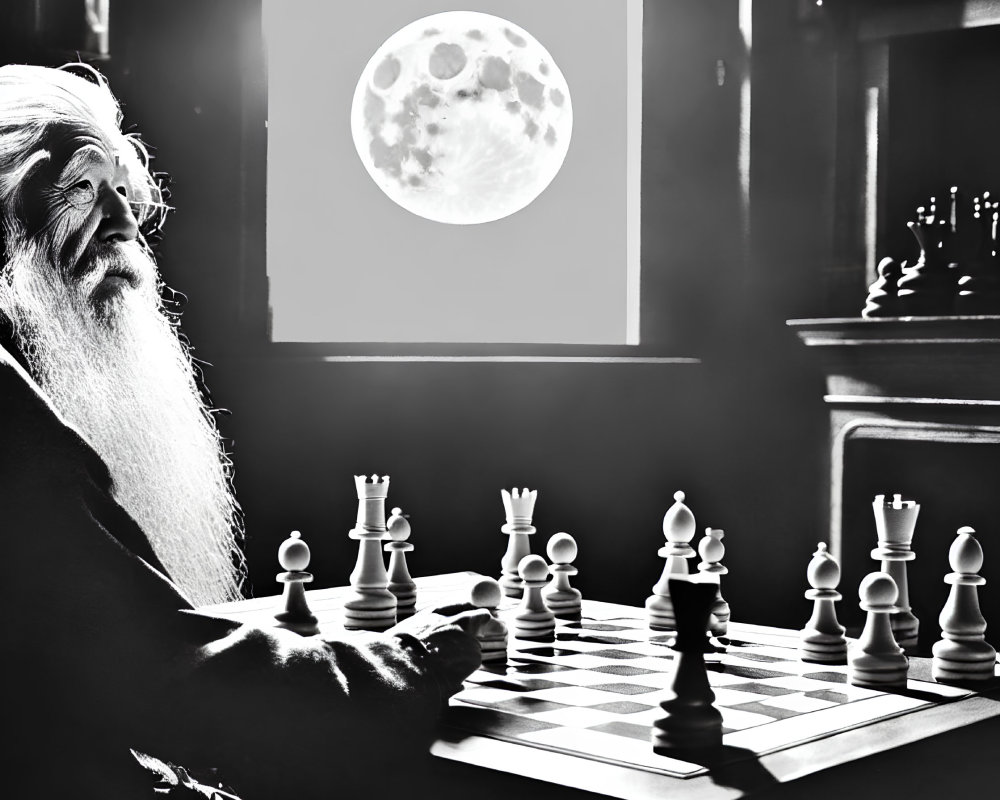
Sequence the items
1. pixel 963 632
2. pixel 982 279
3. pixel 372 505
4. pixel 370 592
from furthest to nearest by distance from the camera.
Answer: pixel 982 279
pixel 372 505
pixel 370 592
pixel 963 632

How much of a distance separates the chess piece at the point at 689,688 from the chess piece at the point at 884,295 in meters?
2.70

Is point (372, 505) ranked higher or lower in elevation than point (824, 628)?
higher

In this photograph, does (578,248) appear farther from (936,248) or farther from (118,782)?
(118,782)

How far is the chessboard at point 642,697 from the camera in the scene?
57.2 inches

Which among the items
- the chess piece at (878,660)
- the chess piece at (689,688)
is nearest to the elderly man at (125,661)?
the chess piece at (689,688)

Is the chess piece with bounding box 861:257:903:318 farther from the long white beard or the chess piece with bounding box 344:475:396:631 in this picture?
the long white beard

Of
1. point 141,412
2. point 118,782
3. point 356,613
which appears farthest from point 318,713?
point 356,613

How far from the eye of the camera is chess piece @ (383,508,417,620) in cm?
241

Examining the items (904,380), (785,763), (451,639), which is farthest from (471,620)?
(904,380)

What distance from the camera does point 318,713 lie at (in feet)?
4.41

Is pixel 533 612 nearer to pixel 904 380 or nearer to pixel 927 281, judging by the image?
pixel 904 380

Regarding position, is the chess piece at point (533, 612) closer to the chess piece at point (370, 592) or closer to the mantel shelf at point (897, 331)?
the chess piece at point (370, 592)

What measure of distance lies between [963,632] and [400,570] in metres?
1.05

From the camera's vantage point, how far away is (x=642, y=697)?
67.7 inches
